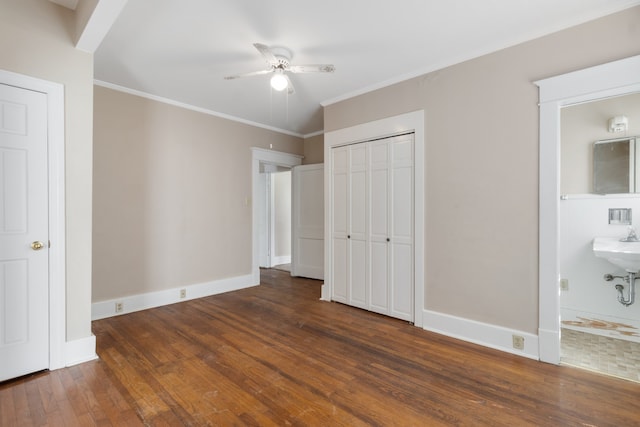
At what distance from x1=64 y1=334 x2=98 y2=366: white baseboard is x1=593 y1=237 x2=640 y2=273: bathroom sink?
14.7ft

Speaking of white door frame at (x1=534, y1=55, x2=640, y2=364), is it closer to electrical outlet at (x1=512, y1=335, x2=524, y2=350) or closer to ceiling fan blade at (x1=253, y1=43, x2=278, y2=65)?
electrical outlet at (x1=512, y1=335, x2=524, y2=350)

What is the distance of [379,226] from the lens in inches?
139

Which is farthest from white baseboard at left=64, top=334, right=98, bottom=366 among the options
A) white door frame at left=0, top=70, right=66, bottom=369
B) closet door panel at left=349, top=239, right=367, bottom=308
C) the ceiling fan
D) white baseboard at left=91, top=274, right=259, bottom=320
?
closet door panel at left=349, top=239, right=367, bottom=308

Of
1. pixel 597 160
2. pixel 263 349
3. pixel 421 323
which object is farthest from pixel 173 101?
pixel 597 160

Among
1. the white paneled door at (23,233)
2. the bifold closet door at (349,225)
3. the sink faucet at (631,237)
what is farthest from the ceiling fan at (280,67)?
the sink faucet at (631,237)

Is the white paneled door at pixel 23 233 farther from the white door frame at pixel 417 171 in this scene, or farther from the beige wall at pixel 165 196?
the white door frame at pixel 417 171

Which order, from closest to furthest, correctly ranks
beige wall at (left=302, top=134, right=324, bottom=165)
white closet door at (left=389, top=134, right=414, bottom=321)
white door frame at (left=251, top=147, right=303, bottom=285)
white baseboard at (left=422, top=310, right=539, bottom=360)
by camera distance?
1. white baseboard at (left=422, top=310, right=539, bottom=360)
2. white closet door at (left=389, top=134, right=414, bottom=321)
3. white door frame at (left=251, top=147, right=303, bottom=285)
4. beige wall at (left=302, top=134, right=324, bottom=165)

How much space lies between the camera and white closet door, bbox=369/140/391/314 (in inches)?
137

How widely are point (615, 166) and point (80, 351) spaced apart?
519 cm

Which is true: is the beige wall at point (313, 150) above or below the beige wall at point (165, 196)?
above

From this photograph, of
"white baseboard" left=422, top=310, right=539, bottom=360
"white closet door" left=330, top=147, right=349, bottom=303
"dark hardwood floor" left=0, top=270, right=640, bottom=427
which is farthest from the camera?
"white closet door" left=330, top=147, right=349, bottom=303

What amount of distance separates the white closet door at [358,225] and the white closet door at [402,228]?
1.25 ft

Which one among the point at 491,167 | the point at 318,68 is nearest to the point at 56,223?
the point at 318,68

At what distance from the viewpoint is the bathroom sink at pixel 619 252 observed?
259cm
